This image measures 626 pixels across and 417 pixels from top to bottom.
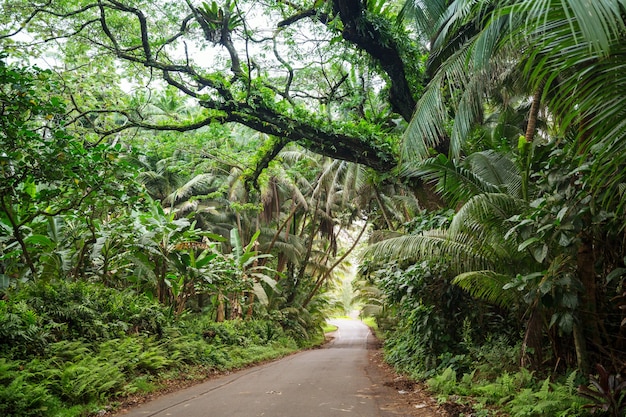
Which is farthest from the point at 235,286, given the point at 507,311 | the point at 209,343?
the point at 507,311

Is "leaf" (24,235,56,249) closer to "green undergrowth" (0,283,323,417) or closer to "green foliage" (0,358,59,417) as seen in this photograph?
"green undergrowth" (0,283,323,417)

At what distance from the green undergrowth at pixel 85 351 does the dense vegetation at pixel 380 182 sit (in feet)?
0.12

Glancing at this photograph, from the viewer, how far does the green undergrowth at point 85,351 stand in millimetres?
5234

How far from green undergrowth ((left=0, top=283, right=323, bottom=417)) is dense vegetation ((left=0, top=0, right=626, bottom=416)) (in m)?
0.04

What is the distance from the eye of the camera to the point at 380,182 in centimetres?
1070

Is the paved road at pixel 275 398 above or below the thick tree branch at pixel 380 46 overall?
below

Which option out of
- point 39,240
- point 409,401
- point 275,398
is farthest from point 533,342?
point 39,240

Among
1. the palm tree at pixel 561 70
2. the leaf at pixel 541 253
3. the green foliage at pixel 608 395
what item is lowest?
the green foliage at pixel 608 395

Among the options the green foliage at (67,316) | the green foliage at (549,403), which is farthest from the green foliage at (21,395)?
the green foliage at (549,403)

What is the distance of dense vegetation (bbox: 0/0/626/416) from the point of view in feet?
14.7

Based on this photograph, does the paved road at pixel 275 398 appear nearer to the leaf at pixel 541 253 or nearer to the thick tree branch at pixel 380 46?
the leaf at pixel 541 253

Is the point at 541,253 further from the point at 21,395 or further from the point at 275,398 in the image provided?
the point at 21,395

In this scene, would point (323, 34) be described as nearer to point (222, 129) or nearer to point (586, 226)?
point (222, 129)

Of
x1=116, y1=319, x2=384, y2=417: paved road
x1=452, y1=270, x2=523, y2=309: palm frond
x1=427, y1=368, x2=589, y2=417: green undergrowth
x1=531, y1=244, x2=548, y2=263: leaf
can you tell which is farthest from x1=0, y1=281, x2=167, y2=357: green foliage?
x1=531, y1=244, x2=548, y2=263: leaf
